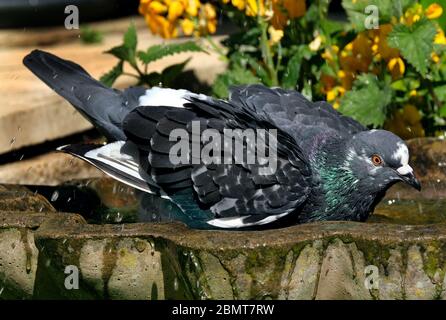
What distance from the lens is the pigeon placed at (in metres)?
4.13

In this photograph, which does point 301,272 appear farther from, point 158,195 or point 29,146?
point 29,146

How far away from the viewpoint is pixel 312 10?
5484 millimetres

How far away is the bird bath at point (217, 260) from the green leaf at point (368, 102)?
4.85 feet

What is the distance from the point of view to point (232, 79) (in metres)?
5.51

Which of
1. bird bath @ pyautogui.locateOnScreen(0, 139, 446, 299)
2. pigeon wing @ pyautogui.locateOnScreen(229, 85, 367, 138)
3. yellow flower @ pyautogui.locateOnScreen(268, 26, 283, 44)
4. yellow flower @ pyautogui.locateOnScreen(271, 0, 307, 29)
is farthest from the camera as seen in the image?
yellow flower @ pyautogui.locateOnScreen(268, 26, 283, 44)

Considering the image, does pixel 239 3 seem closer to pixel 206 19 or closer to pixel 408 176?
pixel 206 19

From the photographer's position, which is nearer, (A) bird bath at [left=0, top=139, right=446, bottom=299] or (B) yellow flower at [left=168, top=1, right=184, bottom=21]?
(A) bird bath at [left=0, top=139, right=446, bottom=299]

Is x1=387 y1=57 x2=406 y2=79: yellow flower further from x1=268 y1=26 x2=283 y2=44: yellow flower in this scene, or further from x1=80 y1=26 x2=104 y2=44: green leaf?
x1=80 y1=26 x2=104 y2=44: green leaf

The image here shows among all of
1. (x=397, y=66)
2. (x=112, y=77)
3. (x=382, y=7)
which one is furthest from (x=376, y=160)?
(x=112, y=77)

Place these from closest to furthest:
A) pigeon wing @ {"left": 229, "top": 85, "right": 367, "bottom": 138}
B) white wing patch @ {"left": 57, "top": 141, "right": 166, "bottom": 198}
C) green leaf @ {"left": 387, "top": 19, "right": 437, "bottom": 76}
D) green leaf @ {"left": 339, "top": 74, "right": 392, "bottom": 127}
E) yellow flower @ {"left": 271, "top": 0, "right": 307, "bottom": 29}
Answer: white wing patch @ {"left": 57, "top": 141, "right": 166, "bottom": 198} < pigeon wing @ {"left": 229, "top": 85, "right": 367, "bottom": 138} < green leaf @ {"left": 387, "top": 19, "right": 437, "bottom": 76} < green leaf @ {"left": 339, "top": 74, "right": 392, "bottom": 127} < yellow flower @ {"left": 271, "top": 0, "right": 307, "bottom": 29}

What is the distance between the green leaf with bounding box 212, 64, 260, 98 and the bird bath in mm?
1908

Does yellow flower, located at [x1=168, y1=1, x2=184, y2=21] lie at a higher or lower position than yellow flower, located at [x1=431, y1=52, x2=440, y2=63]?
higher

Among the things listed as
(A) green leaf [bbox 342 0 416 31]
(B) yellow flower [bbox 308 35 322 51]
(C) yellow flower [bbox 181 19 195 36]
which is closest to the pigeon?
(A) green leaf [bbox 342 0 416 31]
